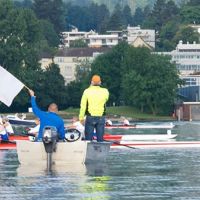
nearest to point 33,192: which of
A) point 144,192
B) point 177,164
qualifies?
point 144,192

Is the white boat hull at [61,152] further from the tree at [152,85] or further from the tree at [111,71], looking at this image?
the tree at [111,71]

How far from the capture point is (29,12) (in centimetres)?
15612

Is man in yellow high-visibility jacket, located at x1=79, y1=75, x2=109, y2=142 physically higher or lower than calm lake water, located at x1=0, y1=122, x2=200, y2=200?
higher

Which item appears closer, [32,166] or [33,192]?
[33,192]

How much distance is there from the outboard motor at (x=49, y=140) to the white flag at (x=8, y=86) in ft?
14.1

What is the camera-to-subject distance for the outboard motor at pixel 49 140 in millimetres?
25938

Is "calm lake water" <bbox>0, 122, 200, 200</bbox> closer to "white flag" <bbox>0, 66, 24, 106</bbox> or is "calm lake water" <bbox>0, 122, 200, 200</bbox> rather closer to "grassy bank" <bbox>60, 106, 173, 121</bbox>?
"white flag" <bbox>0, 66, 24, 106</bbox>

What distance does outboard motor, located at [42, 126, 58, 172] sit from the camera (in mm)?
25938

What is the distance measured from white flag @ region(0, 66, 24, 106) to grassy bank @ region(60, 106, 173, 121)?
340 feet

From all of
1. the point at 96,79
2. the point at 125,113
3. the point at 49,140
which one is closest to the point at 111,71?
the point at 125,113

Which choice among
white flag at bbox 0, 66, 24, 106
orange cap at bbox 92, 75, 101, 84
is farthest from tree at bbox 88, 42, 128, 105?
orange cap at bbox 92, 75, 101, 84

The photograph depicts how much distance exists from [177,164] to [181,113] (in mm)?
119428

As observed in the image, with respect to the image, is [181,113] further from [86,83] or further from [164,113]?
[86,83]

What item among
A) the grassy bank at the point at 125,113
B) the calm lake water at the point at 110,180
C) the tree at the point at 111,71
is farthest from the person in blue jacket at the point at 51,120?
the tree at the point at 111,71
